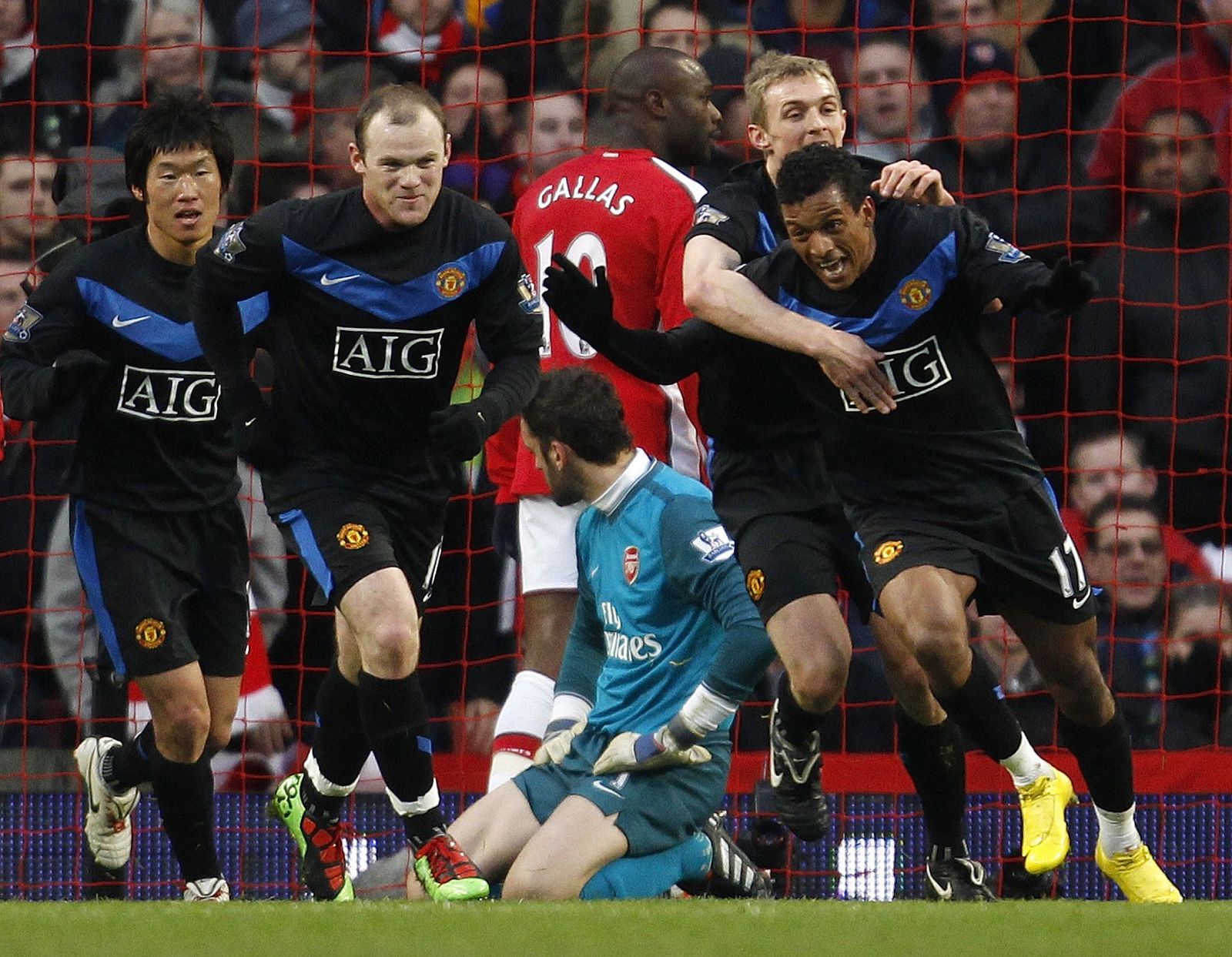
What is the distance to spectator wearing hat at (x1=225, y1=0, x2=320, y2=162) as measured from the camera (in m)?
7.96

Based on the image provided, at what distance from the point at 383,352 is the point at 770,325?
38.6 inches

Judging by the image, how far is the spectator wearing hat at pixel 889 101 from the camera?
7.77 m

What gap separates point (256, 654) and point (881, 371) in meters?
3.03

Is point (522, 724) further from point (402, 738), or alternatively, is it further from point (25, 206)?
point (25, 206)

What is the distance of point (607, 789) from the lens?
5.74 meters

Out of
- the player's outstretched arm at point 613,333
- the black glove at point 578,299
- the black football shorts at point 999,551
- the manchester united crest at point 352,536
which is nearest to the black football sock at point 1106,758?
the black football shorts at point 999,551

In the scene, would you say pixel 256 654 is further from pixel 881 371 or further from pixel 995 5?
pixel 995 5

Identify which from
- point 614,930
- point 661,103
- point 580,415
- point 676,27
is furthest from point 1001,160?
point 614,930

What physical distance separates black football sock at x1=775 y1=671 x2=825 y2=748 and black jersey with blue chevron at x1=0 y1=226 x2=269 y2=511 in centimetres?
172

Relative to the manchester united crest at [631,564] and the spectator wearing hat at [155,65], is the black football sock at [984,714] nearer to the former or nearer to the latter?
the manchester united crest at [631,564]

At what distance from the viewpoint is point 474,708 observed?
7555 millimetres

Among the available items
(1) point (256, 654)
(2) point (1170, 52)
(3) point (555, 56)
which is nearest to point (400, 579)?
(1) point (256, 654)

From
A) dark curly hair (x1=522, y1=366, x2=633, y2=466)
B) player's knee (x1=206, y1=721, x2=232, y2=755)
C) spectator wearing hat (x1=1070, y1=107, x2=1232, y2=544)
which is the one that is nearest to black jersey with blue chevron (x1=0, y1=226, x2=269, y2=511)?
player's knee (x1=206, y1=721, x2=232, y2=755)

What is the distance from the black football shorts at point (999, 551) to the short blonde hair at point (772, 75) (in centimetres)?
135
